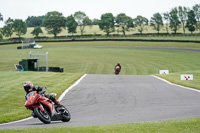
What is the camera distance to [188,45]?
75.1 meters

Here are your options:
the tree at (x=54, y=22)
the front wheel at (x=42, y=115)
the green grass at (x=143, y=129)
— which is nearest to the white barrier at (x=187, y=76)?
the green grass at (x=143, y=129)

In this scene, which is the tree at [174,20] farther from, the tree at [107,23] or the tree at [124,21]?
the tree at [107,23]

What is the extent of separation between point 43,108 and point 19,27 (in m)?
136

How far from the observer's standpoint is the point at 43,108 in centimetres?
1029

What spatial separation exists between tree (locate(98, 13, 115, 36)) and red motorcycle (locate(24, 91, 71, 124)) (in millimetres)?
134448

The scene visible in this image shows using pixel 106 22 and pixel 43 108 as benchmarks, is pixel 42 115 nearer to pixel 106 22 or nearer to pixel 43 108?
pixel 43 108

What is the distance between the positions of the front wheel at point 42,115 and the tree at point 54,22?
454ft

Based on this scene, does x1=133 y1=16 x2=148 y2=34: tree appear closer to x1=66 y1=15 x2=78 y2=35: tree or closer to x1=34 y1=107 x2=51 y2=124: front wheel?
x1=66 y1=15 x2=78 y2=35: tree

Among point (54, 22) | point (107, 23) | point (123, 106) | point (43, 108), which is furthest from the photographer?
point (54, 22)

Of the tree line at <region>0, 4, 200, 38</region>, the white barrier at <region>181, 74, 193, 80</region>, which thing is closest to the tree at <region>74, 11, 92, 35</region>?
the tree line at <region>0, 4, 200, 38</region>

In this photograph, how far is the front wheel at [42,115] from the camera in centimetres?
991

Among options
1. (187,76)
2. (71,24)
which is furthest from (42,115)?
(71,24)

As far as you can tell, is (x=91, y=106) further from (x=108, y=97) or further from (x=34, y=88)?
(x=34, y=88)

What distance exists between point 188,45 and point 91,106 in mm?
64617
